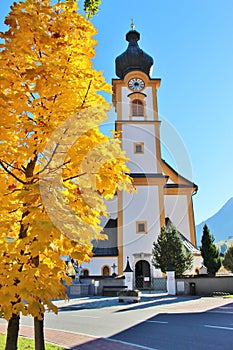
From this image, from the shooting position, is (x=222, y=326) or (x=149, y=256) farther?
(x=149, y=256)

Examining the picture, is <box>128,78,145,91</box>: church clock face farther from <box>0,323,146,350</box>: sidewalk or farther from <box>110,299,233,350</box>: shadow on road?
<box>0,323,146,350</box>: sidewalk

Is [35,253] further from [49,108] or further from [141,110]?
[141,110]

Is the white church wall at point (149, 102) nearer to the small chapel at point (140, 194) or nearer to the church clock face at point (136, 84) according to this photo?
the small chapel at point (140, 194)

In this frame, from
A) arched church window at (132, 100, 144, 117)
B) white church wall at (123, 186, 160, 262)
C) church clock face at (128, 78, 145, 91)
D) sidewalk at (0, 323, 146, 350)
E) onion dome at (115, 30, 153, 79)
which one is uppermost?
onion dome at (115, 30, 153, 79)

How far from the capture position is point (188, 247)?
26828 millimetres

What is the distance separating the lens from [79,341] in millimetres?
7270

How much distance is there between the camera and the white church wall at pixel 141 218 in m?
26.7

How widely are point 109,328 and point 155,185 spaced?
20.1 metres

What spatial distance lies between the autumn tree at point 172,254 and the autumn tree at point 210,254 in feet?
4.99

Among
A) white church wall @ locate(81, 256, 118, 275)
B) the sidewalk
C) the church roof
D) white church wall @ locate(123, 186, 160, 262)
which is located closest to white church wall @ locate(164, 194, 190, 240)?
the church roof

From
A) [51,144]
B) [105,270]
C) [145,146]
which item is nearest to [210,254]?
[105,270]

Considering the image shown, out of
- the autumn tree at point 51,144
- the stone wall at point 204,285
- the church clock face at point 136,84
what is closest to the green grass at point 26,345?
the autumn tree at point 51,144

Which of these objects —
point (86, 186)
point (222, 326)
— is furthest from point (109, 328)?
point (86, 186)

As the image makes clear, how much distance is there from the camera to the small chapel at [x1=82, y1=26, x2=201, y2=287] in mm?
26656
